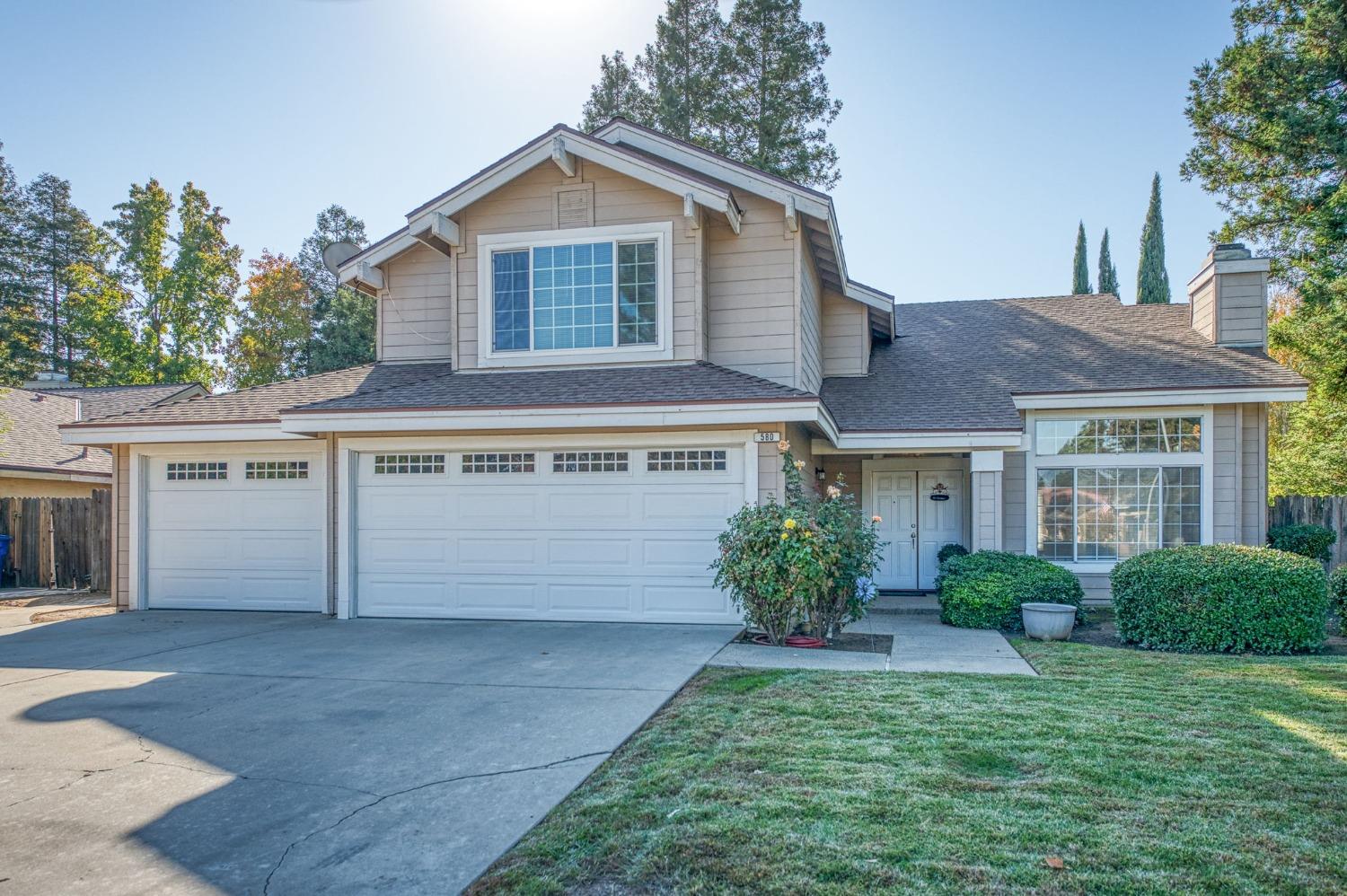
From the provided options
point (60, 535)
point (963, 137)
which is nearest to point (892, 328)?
point (963, 137)

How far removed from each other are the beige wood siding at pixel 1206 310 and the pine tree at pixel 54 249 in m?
42.8

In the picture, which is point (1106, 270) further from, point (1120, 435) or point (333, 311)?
point (333, 311)

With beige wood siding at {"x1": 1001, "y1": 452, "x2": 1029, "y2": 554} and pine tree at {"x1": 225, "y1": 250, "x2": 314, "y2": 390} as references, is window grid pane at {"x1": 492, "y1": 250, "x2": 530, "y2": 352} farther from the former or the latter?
pine tree at {"x1": 225, "y1": 250, "x2": 314, "y2": 390}

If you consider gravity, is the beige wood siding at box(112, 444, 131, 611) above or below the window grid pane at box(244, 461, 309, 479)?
below

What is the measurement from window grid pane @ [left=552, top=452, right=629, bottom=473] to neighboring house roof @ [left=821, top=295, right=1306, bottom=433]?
115 inches

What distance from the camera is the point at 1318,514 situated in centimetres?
1352

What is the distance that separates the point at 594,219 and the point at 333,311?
2315cm

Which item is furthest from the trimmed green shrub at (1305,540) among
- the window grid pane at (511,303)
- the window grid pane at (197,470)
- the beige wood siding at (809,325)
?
the window grid pane at (197,470)

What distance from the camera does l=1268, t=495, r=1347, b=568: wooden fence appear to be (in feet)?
43.6

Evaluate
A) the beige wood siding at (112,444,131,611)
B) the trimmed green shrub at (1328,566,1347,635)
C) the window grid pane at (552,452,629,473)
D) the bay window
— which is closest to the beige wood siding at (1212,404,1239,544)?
the bay window

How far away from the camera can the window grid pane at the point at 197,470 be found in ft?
38.3

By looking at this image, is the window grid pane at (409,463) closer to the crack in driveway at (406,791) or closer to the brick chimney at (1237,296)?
the crack in driveway at (406,791)

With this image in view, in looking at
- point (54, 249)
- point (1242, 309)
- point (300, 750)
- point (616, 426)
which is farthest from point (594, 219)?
point (54, 249)

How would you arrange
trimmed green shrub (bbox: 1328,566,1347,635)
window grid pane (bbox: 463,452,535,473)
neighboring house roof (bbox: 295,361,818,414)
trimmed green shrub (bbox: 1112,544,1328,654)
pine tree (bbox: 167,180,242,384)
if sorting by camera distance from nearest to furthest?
1. trimmed green shrub (bbox: 1112,544,1328,654)
2. trimmed green shrub (bbox: 1328,566,1347,635)
3. neighboring house roof (bbox: 295,361,818,414)
4. window grid pane (bbox: 463,452,535,473)
5. pine tree (bbox: 167,180,242,384)
